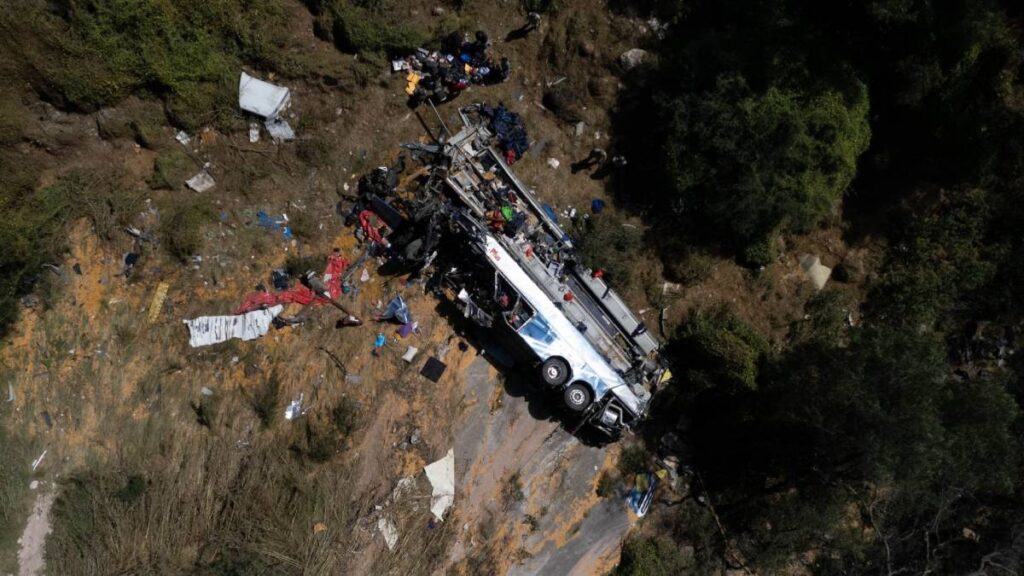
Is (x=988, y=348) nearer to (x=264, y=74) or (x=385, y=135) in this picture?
(x=385, y=135)

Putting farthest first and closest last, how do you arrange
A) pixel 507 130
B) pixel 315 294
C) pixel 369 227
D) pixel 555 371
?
pixel 507 130, pixel 369 227, pixel 315 294, pixel 555 371

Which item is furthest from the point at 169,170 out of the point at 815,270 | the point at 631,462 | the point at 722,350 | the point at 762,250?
the point at 815,270

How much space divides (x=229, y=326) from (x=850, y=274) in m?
11.4

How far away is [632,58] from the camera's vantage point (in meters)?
11.0

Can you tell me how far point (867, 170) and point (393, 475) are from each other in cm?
1058

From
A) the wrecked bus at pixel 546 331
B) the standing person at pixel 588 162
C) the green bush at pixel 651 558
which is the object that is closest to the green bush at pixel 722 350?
the wrecked bus at pixel 546 331

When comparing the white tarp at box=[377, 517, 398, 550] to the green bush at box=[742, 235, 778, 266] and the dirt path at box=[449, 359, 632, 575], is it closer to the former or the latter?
the dirt path at box=[449, 359, 632, 575]

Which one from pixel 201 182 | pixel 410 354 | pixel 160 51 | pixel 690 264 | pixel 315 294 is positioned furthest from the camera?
pixel 690 264

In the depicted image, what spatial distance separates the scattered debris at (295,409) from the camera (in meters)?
9.98

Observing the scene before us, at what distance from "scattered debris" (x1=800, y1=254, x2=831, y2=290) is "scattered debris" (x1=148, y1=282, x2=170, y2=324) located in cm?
1156

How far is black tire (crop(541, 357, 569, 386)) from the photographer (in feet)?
31.7

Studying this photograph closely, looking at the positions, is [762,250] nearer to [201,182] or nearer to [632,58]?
[632,58]

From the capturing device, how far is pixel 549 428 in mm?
10688

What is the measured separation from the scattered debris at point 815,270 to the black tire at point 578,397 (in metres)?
5.12
